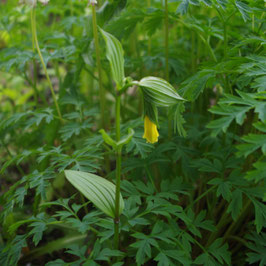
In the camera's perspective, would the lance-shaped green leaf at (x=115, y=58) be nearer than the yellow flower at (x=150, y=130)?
Yes

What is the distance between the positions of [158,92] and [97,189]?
0.31 m

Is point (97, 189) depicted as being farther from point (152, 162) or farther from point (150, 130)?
point (152, 162)

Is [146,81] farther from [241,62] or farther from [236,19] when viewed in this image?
[236,19]

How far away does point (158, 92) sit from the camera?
746 mm

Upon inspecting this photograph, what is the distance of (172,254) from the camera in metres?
0.80

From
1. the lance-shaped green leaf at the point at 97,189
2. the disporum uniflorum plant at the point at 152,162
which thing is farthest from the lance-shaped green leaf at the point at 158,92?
the lance-shaped green leaf at the point at 97,189

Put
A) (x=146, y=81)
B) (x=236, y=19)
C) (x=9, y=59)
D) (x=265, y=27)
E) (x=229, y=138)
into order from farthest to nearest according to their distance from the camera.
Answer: (x=236, y=19)
(x=9, y=59)
(x=229, y=138)
(x=265, y=27)
(x=146, y=81)

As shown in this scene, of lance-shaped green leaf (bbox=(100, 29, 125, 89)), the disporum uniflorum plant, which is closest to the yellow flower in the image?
the disporum uniflorum plant

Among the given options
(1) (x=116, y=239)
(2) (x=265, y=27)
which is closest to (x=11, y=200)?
(1) (x=116, y=239)

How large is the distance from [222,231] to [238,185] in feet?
1.09

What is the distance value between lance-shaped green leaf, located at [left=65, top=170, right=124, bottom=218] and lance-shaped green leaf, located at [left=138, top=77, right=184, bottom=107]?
27 cm

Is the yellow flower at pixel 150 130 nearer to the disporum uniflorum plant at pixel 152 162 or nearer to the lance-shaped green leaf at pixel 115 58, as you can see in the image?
the disporum uniflorum plant at pixel 152 162

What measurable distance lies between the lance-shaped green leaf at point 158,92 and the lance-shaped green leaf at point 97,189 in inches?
10.5

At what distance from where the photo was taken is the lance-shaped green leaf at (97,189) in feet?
2.48
